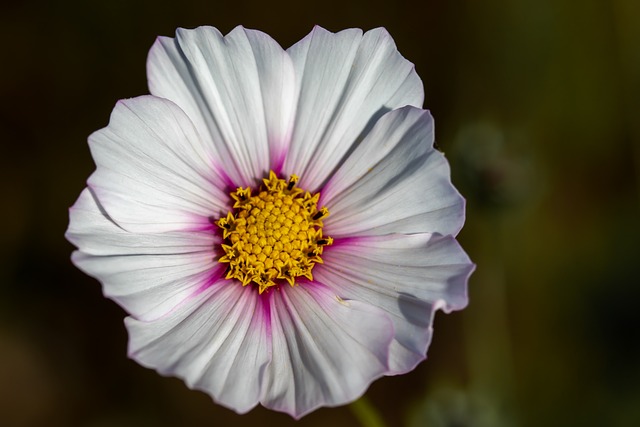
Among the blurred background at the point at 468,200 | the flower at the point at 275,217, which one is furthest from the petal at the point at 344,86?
the blurred background at the point at 468,200

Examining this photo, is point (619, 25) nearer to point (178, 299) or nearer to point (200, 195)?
point (200, 195)

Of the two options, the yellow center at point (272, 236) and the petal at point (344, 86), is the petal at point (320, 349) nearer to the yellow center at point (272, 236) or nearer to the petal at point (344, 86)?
the yellow center at point (272, 236)

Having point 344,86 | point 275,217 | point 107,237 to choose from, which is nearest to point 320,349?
point 275,217

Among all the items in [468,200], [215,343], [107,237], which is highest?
[107,237]

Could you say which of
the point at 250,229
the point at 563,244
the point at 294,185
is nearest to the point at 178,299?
the point at 250,229

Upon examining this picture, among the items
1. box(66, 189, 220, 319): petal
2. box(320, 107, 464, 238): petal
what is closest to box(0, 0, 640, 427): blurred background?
box(320, 107, 464, 238): petal

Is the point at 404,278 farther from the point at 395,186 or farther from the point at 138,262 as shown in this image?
the point at 138,262
